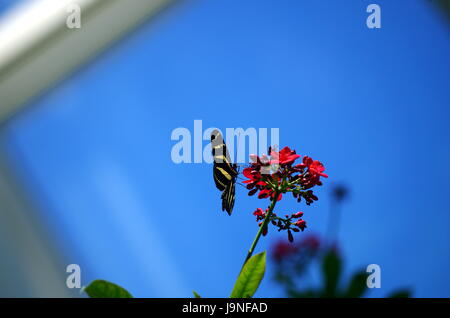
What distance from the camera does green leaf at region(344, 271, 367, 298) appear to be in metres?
0.55

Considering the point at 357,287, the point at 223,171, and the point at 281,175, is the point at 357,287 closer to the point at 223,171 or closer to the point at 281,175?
the point at 281,175

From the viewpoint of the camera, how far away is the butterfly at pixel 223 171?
3.05 ft

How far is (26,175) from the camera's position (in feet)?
6.86

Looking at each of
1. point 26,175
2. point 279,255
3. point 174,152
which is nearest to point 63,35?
point 26,175

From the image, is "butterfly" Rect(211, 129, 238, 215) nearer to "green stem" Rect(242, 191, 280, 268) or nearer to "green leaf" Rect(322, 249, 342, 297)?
"green stem" Rect(242, 191, 280, 268)

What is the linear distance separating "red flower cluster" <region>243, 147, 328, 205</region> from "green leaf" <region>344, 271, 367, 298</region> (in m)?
0.22

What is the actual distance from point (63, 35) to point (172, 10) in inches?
20.6

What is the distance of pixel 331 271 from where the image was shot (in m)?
0.62

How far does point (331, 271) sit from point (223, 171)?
0.39 metres

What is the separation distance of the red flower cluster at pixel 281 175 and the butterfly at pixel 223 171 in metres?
0.15

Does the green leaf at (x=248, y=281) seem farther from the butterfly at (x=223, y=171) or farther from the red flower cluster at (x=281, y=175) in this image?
the butterfly at (x=223, y=171)
